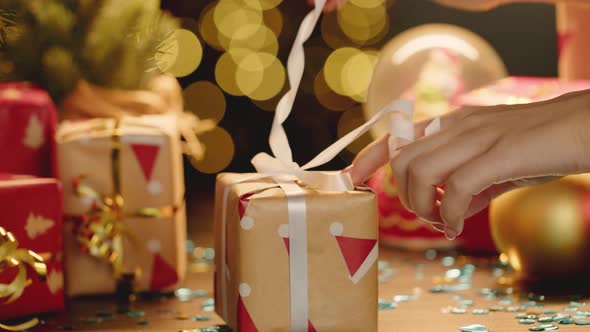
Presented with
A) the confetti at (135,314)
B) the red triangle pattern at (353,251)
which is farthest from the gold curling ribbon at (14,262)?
the red triangle pattern at (353,251)

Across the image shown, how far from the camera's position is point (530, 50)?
1834 millimetres

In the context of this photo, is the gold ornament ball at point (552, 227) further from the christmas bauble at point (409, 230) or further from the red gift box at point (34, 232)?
the red gift box at point (34, 232)

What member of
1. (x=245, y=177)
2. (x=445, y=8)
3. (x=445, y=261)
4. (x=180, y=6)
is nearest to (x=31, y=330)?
(x=245, y=177)

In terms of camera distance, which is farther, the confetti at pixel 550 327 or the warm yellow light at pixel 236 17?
the warm yellow light at pixel 236 17

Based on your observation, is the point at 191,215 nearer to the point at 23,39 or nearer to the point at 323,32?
the point at 23,39

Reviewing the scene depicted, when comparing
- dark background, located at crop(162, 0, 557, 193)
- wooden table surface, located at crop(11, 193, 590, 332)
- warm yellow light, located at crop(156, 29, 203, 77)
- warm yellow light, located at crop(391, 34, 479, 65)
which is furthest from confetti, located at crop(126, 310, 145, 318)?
warm yellow light, located at crop(156, 29, 203, 77)

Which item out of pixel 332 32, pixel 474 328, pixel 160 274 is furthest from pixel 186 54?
pixel 474 328

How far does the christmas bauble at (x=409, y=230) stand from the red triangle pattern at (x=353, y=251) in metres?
0.42

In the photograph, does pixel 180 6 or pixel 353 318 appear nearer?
pixel 353 318

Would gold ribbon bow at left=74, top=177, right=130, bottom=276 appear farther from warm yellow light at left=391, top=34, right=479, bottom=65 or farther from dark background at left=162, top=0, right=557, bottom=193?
dark background at left=162, top=0, right=557, bottom=193

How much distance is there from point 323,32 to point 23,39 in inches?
33.9

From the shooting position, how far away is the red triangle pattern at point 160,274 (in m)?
0.97

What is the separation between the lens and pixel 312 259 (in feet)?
2.41

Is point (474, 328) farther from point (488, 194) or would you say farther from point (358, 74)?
point (358, 74)
